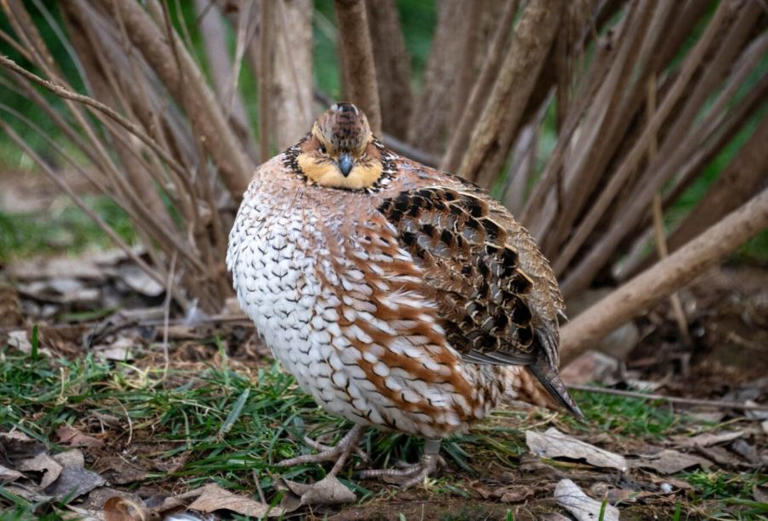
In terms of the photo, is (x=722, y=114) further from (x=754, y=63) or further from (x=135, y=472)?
(x=135, y=472)

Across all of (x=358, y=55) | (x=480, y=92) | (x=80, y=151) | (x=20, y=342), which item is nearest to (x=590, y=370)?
Answer: (x=480, y=92)

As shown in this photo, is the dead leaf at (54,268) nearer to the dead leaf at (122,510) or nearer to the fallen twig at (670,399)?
the dead leaf at (122,510)

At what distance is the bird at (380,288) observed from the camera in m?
3.42

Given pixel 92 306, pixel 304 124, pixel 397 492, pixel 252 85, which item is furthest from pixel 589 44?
pixel 252 85

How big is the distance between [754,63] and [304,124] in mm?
Result: 2395

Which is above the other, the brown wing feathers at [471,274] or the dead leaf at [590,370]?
the dead leaf at [590,370]

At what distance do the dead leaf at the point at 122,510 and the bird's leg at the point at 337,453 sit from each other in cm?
60

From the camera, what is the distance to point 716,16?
4.38m

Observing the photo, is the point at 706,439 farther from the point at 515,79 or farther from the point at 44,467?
the point at 44,467

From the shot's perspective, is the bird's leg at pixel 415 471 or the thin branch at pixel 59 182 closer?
the bird's leg at pixel 415 471

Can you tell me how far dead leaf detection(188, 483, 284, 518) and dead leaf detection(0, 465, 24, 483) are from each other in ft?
2.00

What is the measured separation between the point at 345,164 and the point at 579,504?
1.54 meters

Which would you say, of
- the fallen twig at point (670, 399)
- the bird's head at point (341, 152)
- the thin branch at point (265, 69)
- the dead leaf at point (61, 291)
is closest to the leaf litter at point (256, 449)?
the fallen twig at point (670, 399)

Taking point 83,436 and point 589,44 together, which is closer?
point 83,436
